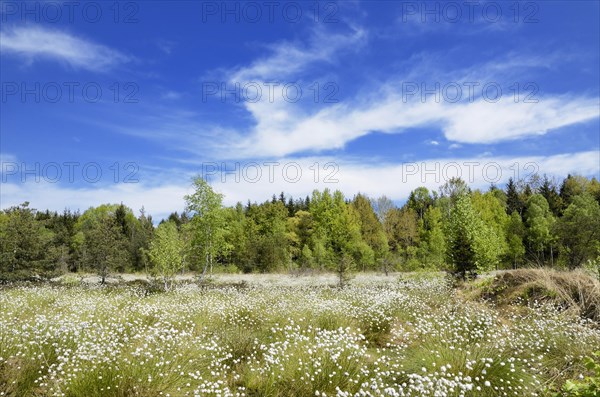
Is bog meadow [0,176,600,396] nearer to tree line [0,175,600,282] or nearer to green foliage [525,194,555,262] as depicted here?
tree line [0,175,600,282]

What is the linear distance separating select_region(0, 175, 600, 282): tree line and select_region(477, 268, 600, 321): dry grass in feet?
6.80

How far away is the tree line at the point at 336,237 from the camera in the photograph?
2569cm

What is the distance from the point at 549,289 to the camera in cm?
1139

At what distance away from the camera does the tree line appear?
2569cm

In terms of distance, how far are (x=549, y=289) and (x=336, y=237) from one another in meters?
36.0

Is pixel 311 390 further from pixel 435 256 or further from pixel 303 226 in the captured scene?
pixel 303 226

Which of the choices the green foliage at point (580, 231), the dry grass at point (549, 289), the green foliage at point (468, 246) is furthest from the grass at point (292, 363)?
the green foliage at point (580, 231)

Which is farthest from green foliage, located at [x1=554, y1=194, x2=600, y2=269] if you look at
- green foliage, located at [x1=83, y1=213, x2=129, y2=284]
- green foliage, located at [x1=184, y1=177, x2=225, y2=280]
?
green foliage, located at [x1=83, y1=213, x2=129, y2=284]

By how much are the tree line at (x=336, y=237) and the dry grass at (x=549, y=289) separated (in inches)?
81.6

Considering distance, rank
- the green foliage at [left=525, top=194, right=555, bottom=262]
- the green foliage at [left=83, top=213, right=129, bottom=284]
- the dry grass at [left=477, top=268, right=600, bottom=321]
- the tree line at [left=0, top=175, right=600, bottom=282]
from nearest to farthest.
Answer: the dry grass at [left=477, top=268, right=600, bottom=321] < the tree line at [left=0, top=175, right=600, bottom=282] < the green foliage at [left=83, top=213, right=129, bottom=284] < the green foliage at [left=525, top=194, right=555, bottom=262]

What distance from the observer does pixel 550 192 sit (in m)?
60.7

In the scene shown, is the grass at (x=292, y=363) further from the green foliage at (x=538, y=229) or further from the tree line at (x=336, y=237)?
the green foliage at (x=538, y=229)

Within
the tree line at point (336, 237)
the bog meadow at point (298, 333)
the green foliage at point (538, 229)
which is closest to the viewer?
the bog meadow at point (298, 333)

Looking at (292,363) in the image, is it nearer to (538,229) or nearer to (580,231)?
(580,231)
